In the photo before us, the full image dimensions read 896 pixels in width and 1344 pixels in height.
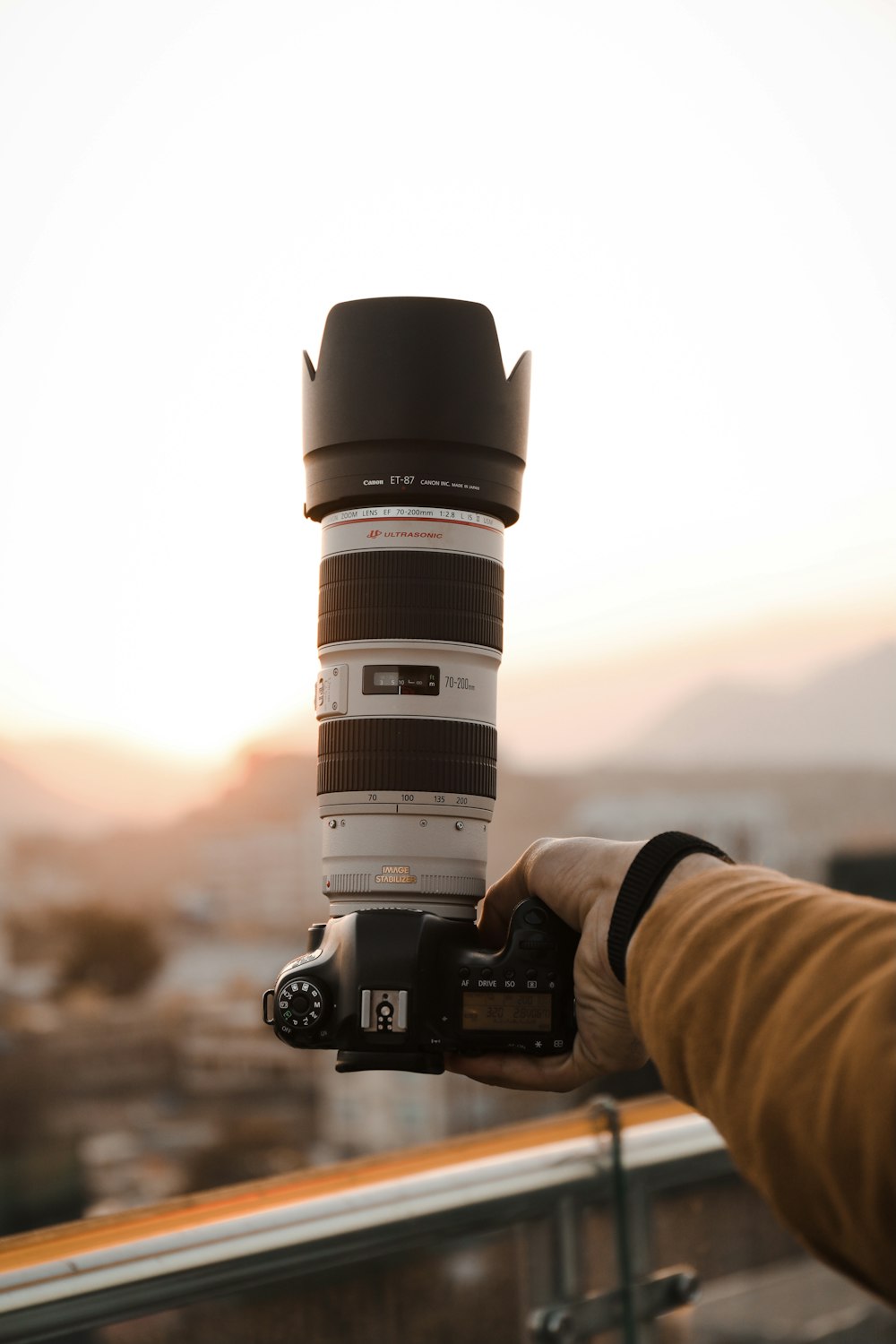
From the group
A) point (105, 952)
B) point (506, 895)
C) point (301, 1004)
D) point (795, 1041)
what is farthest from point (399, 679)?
point (105, 952)

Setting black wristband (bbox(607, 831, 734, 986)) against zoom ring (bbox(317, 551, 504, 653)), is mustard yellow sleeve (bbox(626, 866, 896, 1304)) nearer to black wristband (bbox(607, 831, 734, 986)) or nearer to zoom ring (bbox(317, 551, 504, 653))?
black wristband (bbox(607, 831, 734, 986))

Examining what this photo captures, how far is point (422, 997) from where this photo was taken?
1.60 metres

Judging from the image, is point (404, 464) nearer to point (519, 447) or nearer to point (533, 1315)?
point (519, 447)

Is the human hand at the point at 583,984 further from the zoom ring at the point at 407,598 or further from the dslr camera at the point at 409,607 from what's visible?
the zoom ring at the point at 407,598

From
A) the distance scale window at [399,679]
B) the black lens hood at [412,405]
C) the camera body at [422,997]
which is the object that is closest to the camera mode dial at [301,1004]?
the camera body at [422,997]

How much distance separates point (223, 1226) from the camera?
189 cm

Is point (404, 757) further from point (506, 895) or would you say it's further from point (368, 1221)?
point (368, 1221)

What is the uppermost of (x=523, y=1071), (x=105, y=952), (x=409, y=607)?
(x=409, y=607)

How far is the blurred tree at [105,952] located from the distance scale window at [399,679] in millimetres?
39635

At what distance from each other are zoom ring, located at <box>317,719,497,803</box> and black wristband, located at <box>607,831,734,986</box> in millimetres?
373

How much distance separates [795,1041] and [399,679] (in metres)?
0.84

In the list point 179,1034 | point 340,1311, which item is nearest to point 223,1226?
point 340,1311

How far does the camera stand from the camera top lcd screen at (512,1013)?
1.60m

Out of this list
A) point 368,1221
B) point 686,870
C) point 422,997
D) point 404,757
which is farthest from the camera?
point 368,1221
